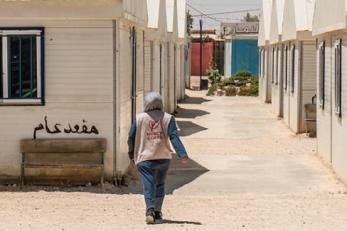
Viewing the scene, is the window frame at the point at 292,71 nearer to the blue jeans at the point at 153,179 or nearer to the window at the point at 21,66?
the window at the point at 21,66

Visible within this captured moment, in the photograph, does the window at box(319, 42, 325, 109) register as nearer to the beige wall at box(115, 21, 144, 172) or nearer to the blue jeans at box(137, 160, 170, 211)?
the beige wall at box(115, 21, 144, 172)

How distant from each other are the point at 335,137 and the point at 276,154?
3.35m

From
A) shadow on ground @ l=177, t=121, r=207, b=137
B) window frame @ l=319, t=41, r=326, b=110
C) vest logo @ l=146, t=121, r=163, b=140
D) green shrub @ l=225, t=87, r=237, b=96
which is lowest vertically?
shadow on ground @ l=177, t=121, r=207, b=137

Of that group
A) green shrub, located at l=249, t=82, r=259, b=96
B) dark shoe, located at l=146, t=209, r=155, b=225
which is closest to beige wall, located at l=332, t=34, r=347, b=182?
dark shoe, located at l=146, t=209, r=155, b=225

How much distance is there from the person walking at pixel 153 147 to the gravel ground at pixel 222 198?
0.34m

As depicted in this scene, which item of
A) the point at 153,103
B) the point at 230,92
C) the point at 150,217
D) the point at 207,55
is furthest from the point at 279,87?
the point at 207,55

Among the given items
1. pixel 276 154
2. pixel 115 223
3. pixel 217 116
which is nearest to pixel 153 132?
pixel 115 223

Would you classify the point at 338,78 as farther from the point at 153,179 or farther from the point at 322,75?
the point at 153,179

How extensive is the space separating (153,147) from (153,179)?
373 mm

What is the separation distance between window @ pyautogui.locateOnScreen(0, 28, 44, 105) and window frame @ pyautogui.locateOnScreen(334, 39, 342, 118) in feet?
16.7

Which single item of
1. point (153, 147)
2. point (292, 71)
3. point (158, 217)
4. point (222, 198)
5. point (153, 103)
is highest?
point (292, 71)

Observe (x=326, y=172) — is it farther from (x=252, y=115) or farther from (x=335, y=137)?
(x=252, y=115)

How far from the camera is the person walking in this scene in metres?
9.12

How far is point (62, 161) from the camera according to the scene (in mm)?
12250
